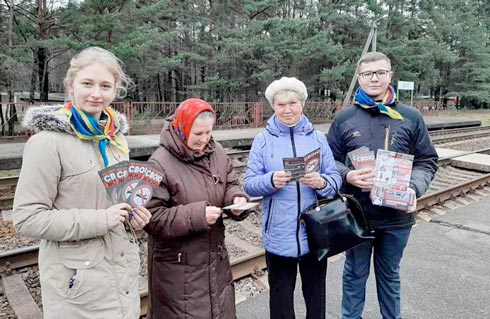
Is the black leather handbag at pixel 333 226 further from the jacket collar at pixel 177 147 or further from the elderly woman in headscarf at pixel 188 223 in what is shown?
the jacket collar at pixel 177 147

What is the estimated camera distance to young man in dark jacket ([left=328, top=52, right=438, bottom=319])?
2875 millimetres

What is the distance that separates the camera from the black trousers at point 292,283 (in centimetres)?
279

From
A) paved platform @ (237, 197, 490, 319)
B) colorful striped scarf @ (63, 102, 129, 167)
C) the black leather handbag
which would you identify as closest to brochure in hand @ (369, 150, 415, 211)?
the black leather handbag

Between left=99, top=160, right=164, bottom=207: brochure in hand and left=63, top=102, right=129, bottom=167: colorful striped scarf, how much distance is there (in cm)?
20

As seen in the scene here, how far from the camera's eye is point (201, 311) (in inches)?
91.8

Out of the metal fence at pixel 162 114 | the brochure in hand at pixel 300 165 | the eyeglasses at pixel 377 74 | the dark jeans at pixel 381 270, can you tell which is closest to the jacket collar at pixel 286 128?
the brochure in hand at pixel 300 165

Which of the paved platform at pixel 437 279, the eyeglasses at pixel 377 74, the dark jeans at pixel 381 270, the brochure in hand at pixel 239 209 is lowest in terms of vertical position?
the paved platform at pixel 437 279

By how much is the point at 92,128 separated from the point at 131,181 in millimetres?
355

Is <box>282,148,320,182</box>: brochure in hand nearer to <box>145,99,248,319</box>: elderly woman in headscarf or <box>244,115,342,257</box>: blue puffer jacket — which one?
<box>244,115,342,257</box>: blue puffer jacket

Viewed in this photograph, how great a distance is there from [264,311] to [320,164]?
1.64m

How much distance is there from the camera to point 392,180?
2.70 m

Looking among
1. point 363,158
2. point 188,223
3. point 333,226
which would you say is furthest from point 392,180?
point 188,223

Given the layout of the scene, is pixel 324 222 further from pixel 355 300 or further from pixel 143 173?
pixel 143 173

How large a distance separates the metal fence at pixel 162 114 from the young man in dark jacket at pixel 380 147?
9863mm
